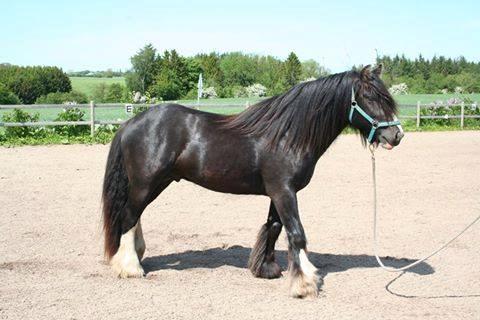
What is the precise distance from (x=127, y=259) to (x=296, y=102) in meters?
2.20

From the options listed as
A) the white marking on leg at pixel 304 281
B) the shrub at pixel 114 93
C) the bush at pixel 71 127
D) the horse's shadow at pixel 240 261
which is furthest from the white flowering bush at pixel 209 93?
the white marking on leg at pixel 304 281

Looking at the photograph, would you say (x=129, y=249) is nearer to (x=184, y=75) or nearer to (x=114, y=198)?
(x=114, y=198)

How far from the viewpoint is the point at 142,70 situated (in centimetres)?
5928

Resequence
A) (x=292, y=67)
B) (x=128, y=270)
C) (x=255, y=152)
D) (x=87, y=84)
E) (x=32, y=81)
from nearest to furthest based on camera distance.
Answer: (x=255, y=152), (x=128, y=270), (x=32, y=81), (x=292, y=67), (x=87, y=84)

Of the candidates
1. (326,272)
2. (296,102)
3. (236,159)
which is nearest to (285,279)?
(326,272)

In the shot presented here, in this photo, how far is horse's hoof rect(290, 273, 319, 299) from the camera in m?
4.59

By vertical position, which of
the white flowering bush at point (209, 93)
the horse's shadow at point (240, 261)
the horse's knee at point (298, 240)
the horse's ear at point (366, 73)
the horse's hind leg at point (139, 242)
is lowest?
the horse's shadow at point (240, 261)

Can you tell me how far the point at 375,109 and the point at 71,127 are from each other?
624 inches

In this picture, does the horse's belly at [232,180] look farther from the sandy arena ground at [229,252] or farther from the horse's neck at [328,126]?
the sandy arena ground at [229,252]

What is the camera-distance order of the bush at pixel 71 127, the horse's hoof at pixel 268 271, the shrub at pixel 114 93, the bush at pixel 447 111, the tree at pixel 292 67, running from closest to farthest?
1. the horse's hoof at pixel 268 271
2. the bush at pixel 71 127
3. the bush at pixel 447 111
4. the shrub at pixel 114 93
5. the tree at pixel 292 67

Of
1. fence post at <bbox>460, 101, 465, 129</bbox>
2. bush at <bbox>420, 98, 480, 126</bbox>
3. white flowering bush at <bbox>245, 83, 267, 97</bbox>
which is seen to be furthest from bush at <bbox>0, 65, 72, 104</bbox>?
fence post at <bbox>460, 101, 465, 129</bbox>

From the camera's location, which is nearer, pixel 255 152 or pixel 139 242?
pixel 255 152

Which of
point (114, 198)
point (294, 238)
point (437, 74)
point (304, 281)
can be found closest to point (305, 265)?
point (304, 281)

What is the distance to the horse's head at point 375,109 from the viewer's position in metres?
4.74
